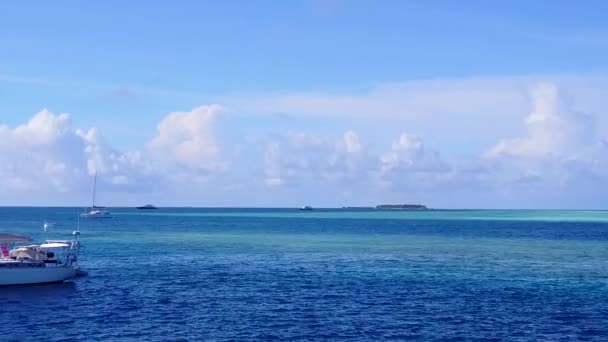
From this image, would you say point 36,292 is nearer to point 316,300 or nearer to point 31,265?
point 31,265

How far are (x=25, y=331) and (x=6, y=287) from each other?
22.7 metres

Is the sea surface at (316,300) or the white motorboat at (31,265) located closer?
the sea surface at (316,300)

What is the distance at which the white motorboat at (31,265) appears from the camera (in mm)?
70312

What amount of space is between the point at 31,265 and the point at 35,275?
1238 millimetres

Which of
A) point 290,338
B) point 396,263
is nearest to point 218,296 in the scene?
point 290,338

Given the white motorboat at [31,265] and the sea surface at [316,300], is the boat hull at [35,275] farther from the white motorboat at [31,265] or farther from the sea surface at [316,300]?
the sea surface at [316,300]

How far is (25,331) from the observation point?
49906mm

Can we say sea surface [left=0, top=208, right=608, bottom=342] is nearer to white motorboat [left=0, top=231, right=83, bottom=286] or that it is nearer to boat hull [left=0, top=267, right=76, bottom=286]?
boat hull [left=0, top=267, right=76, bottom=286]

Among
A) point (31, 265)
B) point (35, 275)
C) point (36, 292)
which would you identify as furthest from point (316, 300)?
point (31, 265)

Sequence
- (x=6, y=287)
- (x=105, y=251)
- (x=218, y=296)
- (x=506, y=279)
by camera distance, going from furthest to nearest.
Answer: (x=105, y=251), (x=506, y=279), (x=6, y=287), (x=218, y=296)

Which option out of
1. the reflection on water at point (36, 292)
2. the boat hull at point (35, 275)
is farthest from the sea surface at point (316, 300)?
the boat hull at point (35, 275)

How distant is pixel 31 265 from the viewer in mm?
72125

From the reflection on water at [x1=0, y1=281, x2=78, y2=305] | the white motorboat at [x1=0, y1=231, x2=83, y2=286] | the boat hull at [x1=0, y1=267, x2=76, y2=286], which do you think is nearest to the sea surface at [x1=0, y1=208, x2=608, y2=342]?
the reflection on water at [x1=0, y1=281, x2=78, y2=305]

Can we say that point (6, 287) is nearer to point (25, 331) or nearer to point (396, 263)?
point (25, 331)
